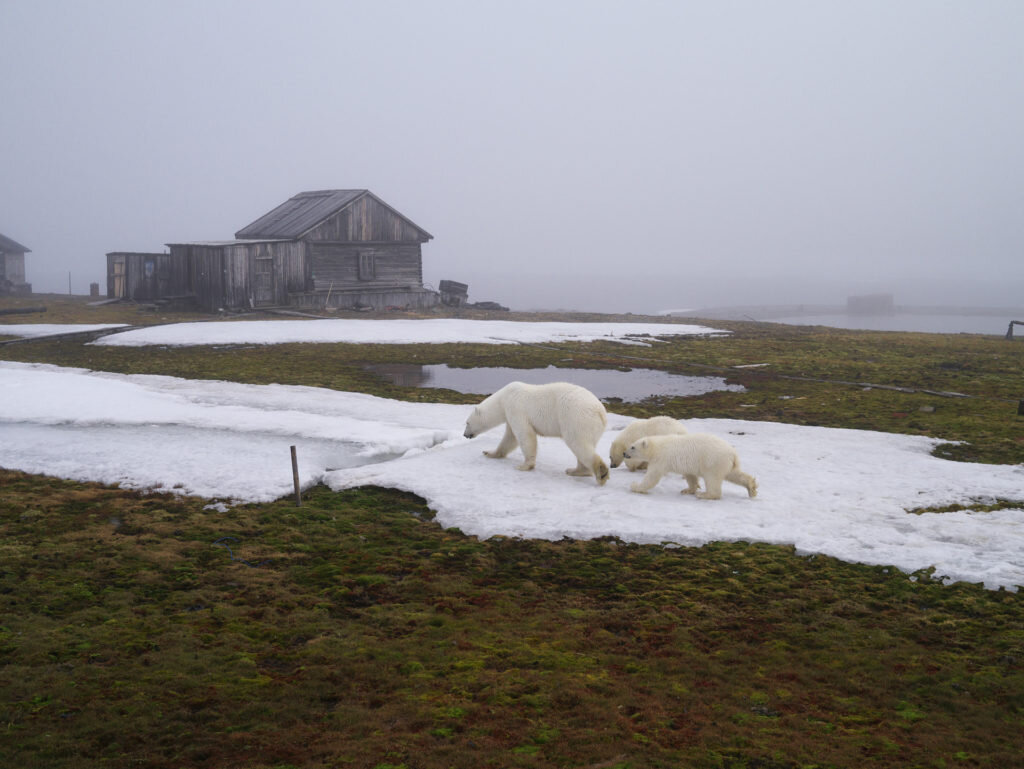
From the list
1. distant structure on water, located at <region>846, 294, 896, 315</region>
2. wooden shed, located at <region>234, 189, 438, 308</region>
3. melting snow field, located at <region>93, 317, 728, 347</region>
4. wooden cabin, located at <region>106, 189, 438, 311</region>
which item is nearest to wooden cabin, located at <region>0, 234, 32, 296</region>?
wooden cabin, located at <region>106, 189, 438, 311</region>

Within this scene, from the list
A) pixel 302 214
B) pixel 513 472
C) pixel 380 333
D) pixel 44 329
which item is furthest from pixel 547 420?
pixel 302 214

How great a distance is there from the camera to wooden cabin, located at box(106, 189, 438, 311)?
39.8 m

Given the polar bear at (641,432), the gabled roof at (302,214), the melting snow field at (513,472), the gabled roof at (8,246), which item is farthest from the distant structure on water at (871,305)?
the polar bear at (641,432)

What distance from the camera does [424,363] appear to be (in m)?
22.6

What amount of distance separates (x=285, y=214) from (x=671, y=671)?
44326mm

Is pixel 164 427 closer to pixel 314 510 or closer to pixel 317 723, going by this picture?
pixel 314 510

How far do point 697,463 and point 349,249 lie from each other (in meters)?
36.6

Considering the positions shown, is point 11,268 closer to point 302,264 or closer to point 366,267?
point 302,264

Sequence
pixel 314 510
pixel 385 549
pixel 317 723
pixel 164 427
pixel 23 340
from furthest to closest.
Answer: pixel 23 340 → pixel 164 427 → pixel 314 510 → pixel 385 549 → pixel 317 723

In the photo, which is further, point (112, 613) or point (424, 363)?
point (424, 363)

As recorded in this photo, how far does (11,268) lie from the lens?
5872 cm

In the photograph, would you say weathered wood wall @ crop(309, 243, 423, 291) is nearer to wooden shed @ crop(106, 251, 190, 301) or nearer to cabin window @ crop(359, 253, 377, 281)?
cabin window @ crop(359, 253, 377, 281)

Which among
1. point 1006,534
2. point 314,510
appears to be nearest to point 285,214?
point 314,510

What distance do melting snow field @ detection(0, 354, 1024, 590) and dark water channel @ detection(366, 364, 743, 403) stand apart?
10.8 ft
